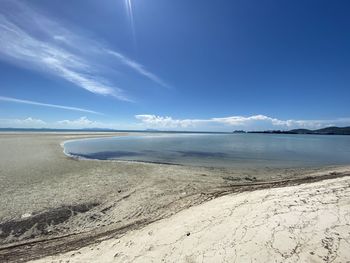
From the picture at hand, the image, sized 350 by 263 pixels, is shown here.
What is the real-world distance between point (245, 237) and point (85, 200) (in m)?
7.77

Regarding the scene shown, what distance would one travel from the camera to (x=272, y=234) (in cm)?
517

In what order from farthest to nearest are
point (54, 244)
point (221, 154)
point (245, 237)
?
1. point (221, 154)
2. point (54, 244)
3. point (245, 237)

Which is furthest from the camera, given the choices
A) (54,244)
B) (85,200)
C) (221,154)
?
(221,154)

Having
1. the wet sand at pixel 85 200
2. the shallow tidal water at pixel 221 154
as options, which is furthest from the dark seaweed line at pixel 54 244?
the shallow tidal water at pixel 221 154

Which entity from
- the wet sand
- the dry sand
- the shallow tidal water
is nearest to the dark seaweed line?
the wet sand

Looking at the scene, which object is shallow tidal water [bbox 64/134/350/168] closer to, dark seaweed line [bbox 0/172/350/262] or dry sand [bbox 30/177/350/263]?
dry sand [bbox 30/177/350/263]

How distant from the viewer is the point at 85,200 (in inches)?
378

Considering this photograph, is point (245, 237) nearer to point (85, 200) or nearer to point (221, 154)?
point (85, 200)

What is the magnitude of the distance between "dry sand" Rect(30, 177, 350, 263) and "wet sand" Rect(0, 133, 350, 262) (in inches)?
40.5

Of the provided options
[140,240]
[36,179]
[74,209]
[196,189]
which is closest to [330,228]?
[140,240]

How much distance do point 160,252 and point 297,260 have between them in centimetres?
322

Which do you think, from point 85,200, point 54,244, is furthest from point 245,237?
point 85,200

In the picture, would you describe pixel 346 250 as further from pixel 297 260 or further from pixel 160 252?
pixel 160 252

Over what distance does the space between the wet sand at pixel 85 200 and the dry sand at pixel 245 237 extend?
1029mm
